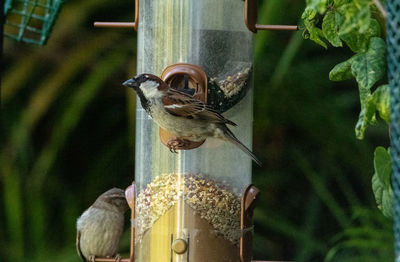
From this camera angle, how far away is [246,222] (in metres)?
3.65

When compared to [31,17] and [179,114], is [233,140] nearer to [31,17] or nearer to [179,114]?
[179,114]

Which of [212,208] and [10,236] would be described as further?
[10,236]

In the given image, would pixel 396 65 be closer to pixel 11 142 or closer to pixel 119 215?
pixel 119 215

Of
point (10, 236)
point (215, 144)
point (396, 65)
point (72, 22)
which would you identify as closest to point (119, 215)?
point (215, 144)

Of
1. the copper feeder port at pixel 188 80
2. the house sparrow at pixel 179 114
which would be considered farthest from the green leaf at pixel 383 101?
the copper feeder port at pixel 188 80

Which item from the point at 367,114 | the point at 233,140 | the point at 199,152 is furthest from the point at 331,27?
the point at 199,152

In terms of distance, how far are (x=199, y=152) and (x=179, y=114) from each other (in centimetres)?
21

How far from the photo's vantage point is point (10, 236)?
18.0ft

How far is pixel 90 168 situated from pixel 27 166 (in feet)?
1.25

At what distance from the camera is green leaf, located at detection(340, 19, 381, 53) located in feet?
8.62

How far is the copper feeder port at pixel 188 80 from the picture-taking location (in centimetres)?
362

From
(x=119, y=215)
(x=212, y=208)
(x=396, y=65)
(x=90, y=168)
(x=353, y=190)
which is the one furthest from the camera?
(x=90, y=168)

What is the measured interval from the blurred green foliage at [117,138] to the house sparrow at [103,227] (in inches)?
31.7

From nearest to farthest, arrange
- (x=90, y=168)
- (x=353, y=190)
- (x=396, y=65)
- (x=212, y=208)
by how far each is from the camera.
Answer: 1. (x=396, y=65)
2. (x=212, y=208)
3. (x=353, y=190)
4. (x=90, y=168)
